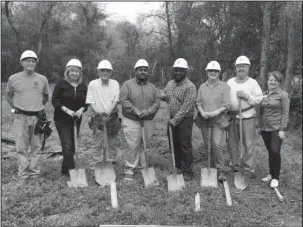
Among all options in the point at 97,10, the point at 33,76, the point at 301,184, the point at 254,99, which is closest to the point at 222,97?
the point at 254,99

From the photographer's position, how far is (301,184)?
5.68 meters

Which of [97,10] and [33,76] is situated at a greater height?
[97,10]

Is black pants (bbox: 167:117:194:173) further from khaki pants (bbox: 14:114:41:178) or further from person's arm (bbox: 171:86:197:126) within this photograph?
khaki pants (bbox: 14:114:41:178)

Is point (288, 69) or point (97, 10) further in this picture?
point (97, 10)

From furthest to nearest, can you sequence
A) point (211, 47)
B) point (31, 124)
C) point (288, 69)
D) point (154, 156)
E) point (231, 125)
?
point (211, 47)
point (288, 69)
point (154, 156)
point (231, 125)
point (31, 124)

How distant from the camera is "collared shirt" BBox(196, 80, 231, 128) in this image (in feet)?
17.5

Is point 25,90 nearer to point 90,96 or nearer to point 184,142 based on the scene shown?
point 90,96

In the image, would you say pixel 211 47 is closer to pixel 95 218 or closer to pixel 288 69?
pixel 288 69

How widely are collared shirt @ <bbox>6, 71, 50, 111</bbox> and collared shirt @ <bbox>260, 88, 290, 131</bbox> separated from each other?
3602 mm

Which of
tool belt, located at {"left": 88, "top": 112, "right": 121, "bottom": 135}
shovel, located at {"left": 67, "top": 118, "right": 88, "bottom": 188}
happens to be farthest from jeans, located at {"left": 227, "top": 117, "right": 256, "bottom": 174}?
shovel, located at {"left": 67, "top": 118, "right": 88, "bottom": 188}

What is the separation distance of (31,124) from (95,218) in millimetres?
1981

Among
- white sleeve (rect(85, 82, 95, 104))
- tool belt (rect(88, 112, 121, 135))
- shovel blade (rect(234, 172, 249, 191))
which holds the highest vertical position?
white sleeve (rect(85, 82, 95, 104))

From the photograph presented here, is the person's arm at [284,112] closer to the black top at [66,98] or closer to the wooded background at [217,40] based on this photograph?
the black top at [66,98]

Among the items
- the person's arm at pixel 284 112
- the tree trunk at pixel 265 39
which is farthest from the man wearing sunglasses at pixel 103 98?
the tree trunk at pixel 265 39
